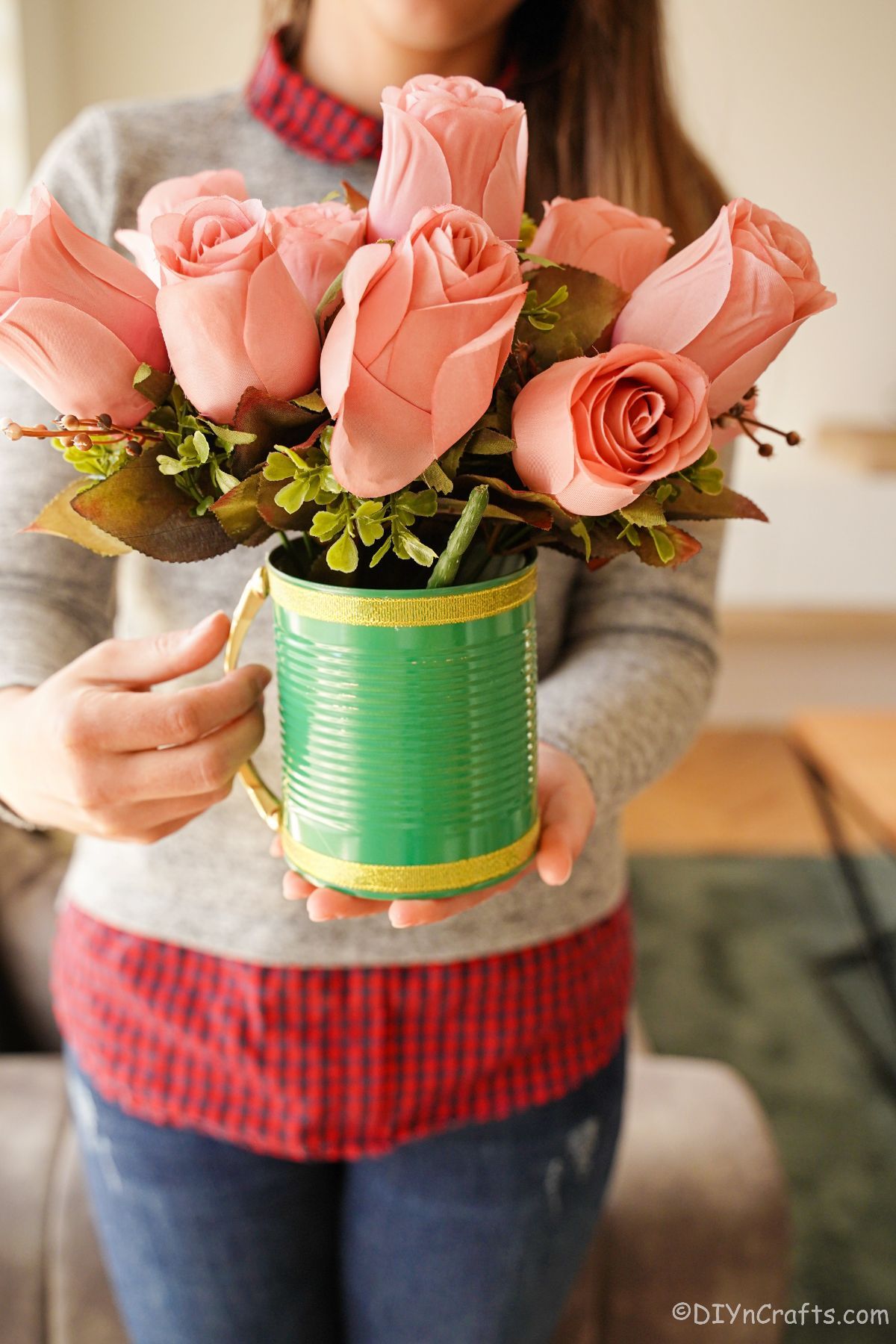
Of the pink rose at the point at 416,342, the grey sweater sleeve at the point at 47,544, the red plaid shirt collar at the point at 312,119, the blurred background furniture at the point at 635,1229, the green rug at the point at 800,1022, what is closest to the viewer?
the pink rose at the point at 416,342

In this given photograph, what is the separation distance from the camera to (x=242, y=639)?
1.99 ft

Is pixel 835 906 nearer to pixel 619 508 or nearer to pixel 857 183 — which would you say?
pixel 857 183

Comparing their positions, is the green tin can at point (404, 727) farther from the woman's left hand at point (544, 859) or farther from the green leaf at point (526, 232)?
the green leaf at point (526, 232)

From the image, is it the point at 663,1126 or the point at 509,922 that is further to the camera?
the point at 663,1126

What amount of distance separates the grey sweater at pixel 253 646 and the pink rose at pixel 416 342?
32 centimetres

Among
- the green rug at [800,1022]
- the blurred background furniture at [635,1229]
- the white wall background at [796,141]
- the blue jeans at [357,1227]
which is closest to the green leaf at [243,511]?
the blue jeans at [357,1227]

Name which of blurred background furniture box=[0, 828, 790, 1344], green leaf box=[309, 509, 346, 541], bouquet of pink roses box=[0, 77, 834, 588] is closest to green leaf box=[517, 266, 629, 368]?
bouquet of pink roses box=[0, 77, 834, 588]

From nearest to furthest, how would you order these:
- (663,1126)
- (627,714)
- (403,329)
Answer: (403,329) → (627,714) → (663,1126)

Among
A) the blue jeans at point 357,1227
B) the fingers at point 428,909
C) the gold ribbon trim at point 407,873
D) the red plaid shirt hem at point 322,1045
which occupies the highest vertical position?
the gold ribbon trim at point 407,873

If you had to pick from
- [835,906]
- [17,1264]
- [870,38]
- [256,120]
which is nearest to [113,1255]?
[17,1264]

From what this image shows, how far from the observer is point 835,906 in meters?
2.60

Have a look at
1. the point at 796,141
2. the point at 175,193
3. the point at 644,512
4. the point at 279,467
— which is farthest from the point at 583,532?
the point at 796,141

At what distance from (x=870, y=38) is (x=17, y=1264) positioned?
11.8 ft

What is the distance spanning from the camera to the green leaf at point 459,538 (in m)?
0.45
